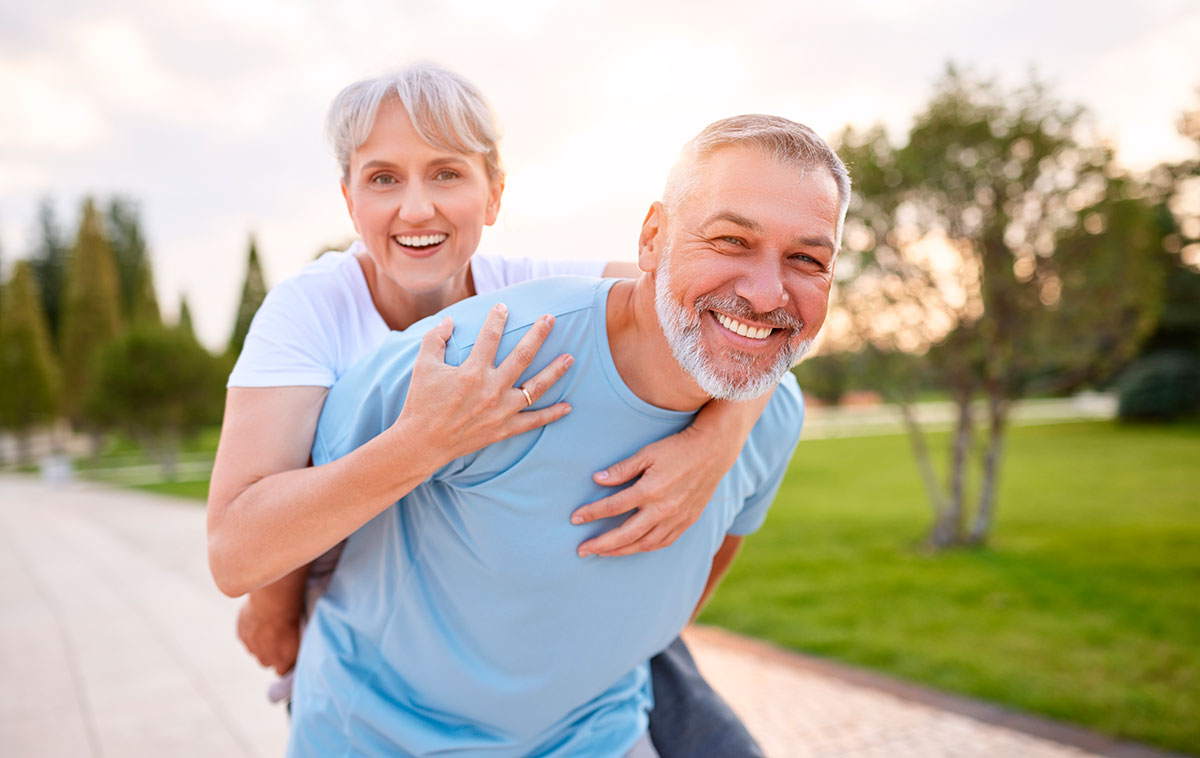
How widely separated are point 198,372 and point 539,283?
26.8m

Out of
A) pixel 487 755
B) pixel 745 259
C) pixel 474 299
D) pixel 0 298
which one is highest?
pixel 745 259

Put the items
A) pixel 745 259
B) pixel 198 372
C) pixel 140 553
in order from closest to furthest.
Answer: pixel 745 259 < pixel 140 553 < pixel 198 372

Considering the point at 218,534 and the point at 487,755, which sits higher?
the point at 218,534

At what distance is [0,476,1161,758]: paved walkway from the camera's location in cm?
461

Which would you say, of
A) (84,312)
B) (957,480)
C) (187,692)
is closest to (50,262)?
(84,312)

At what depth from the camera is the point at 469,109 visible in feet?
5.88

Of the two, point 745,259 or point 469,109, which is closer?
point 745,259

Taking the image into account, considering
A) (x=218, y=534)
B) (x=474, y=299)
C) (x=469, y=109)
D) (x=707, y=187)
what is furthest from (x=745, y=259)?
(x=218, y=534)

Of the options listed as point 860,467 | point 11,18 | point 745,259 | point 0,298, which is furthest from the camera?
point 0,298

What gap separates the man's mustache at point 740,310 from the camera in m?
1.36

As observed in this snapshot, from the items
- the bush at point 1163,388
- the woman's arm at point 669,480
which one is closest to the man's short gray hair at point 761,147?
the woman's arm at point 669,480

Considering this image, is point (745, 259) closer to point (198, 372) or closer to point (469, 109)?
point (469, 109)

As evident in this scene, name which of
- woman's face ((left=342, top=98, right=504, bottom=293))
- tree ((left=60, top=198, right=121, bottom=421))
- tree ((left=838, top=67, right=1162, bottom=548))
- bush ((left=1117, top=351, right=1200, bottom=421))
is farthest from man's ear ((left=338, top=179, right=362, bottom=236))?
tree ((left=60, top=198, right=121, bottom=421))

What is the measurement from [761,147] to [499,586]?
2.75 ft
